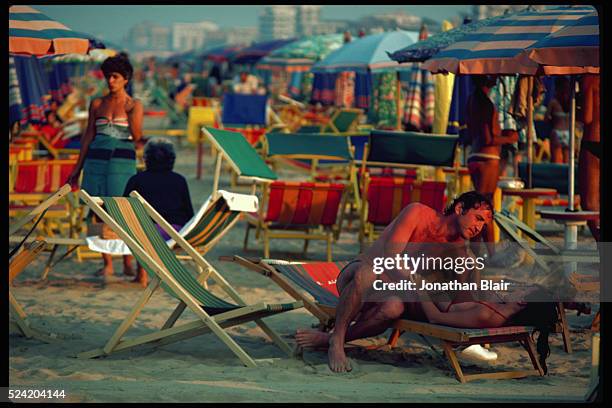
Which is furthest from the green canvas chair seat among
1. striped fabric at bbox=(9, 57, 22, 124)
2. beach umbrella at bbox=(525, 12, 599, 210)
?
beach umbrella at bbox=(525, 12, 599, 210)

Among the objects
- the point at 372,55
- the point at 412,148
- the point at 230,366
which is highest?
the point at 372,55

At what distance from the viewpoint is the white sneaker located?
518cm

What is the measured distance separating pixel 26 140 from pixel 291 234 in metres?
4.01

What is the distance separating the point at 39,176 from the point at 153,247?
319 centimetres

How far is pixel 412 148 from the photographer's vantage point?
29.3 feet

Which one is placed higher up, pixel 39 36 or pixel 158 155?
pixel 39 36

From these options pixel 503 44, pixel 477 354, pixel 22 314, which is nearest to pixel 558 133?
pixel 503 44

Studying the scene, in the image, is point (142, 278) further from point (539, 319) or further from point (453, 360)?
point (539, 319)

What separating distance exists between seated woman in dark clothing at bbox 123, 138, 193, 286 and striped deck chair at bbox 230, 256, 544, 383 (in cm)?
124

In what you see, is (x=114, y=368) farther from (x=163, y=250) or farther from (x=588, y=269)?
(x=588, y=269)

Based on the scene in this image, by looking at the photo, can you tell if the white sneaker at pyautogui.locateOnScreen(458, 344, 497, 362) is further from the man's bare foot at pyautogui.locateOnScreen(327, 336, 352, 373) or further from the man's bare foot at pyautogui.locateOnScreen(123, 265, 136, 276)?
the man's bare foot at pyautogui.locateOnScreen(123, 265, 136, 276)

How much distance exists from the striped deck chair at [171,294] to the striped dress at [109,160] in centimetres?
152

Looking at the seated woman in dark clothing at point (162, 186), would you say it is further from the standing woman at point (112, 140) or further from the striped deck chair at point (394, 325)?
the striped deck chair at point (394, 325)

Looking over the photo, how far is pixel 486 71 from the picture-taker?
6.37m
